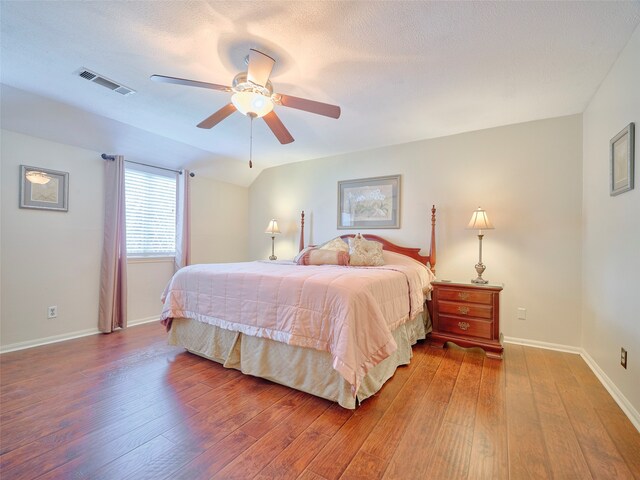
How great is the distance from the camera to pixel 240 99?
2014 mm

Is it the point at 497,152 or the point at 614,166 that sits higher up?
the point at 497,152

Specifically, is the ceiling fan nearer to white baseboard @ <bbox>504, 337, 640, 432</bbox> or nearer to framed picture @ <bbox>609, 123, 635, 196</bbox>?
framed picture @ <bbox>609, 123, 635, 196</bbox>

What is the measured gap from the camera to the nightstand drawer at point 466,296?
9.28 ft

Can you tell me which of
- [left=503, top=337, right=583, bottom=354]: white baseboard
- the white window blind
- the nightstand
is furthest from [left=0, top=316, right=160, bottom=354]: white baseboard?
[left=503, top=337, right=583, bottom=354]: white baseboard

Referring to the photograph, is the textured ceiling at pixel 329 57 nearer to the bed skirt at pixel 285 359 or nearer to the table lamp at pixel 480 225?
the table lamp at pixel 480 225

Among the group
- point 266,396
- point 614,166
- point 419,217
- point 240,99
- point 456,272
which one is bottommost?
point 266,396

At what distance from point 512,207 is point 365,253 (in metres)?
1.68

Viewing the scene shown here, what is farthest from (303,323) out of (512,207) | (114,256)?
(114,256)

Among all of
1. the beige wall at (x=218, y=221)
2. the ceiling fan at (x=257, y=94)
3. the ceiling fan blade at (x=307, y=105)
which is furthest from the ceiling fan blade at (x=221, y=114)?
the beige wall at (x=218, y=221)

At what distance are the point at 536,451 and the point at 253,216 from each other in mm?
4859

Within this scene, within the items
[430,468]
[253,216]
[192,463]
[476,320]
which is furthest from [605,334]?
[253,216]

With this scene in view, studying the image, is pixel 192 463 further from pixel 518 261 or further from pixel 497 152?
pixel 497 152

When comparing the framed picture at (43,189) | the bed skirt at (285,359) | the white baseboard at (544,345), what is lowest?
the white baseboard at (544,345)

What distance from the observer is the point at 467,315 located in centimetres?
293
